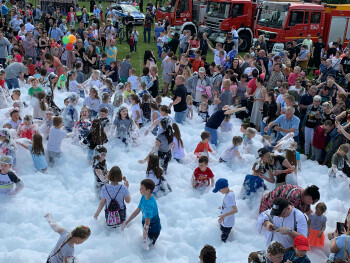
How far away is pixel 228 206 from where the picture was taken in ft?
20.8

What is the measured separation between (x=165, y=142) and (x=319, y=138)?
3.72m

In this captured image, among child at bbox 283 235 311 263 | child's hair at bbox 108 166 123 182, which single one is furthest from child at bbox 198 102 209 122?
child at bbox 283 235 311 263

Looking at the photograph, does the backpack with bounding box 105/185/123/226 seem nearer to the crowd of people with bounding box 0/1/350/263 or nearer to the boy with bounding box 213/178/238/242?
the crowd of people with bounding box 0/1/350/263

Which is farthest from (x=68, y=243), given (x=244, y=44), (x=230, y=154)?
(x=244, y=44)

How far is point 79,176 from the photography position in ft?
27.7

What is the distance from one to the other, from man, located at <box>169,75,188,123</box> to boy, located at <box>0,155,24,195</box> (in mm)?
4579

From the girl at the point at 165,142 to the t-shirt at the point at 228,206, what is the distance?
2.19m

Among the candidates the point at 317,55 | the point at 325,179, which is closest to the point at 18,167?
the point at 325,179

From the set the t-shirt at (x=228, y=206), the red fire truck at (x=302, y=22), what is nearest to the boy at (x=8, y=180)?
the t-shirt at (x=228, y=206)

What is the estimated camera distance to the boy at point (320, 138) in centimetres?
916

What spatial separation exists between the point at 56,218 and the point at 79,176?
1533 mm

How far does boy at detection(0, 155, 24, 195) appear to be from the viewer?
22.6ft

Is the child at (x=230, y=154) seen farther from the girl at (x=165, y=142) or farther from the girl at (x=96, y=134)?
the girl at (x=96, y=134)

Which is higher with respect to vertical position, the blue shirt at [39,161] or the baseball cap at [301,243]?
the baseball cap at [301,243]
